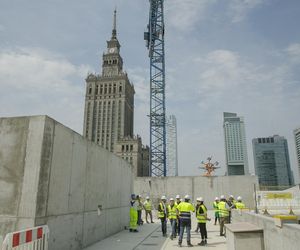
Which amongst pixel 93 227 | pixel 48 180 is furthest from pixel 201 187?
pixel 48 180

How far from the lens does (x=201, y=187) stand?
30516 millimetres

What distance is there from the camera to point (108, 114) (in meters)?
127

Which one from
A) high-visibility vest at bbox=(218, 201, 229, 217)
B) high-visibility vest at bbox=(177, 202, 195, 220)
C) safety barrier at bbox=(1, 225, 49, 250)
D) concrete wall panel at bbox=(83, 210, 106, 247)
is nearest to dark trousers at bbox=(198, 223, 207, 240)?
high-visibility vest at bbox=(177, 202, 195, 220)

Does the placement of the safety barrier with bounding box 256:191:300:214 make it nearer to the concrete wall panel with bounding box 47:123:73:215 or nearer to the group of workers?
the group of workers

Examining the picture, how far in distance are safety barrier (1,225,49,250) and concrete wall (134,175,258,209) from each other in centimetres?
2525

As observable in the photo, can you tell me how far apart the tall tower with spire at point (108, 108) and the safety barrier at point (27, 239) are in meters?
114

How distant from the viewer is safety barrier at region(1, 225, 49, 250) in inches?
198

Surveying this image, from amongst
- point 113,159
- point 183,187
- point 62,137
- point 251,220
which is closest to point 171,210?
point 113,159

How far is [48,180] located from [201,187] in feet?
82.5

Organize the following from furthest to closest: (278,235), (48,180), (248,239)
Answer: (48,180)
(248,239)
(278,235)

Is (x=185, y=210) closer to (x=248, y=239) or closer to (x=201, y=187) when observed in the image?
(x=248, y=239)

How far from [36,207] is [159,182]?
25476 mm

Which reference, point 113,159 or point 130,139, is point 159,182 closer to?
point 113,159

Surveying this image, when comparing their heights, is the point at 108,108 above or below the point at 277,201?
above
